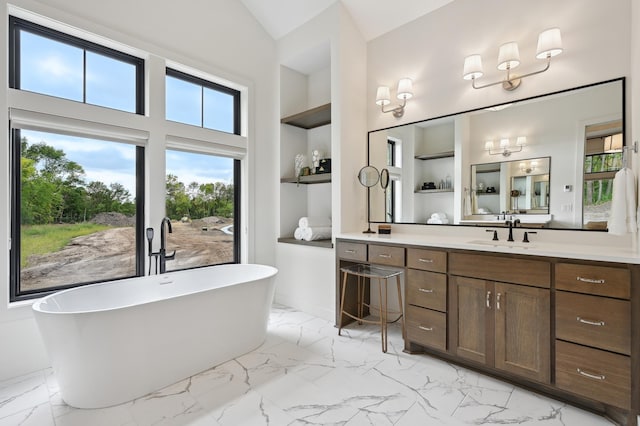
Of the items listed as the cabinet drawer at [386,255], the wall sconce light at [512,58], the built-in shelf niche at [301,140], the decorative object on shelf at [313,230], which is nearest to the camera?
the wall sconce light at [512,58]

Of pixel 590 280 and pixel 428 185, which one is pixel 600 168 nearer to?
pixel 590 280

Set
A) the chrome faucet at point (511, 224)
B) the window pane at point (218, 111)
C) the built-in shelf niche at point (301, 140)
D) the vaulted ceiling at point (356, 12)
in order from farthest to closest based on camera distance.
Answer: the built-in shelf niche at point (301, 140) → the window pane at point (218, 111) → the vaulted ceiling at point (356, 12) → the chrome faucet at point (511, 224)

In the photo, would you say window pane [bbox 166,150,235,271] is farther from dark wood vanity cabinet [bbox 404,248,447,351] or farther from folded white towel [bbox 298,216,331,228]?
dark wood vanity cabinet [bbox 404,248,447,351]

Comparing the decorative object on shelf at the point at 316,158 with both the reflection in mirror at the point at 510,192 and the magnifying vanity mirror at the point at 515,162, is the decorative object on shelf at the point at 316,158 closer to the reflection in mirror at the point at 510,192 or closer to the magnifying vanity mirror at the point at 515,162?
the magnifying vanity mirror at the point at 515,162

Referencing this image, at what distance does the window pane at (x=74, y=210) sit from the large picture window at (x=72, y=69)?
360mm

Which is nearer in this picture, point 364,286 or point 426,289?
point 426,289

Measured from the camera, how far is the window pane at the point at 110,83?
8.57 feet

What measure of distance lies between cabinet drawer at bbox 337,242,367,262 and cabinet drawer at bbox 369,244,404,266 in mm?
77

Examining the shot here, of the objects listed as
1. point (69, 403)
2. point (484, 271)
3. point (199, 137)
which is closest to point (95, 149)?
point (199, 137)

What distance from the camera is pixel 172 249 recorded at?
312 centimetres

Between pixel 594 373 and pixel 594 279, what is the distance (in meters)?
0.52

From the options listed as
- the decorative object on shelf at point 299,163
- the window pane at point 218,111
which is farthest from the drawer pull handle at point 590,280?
the window pane at point 218,111

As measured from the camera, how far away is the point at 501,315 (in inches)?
80.3

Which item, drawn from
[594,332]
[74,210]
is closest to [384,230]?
[594,332]
